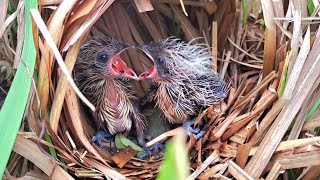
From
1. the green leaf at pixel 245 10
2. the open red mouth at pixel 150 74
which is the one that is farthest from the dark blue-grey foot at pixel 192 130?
the green leaf at pixel 245 10

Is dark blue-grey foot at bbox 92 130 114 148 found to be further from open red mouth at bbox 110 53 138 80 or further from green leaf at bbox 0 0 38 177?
green leaf at bbox 0 0 38 177

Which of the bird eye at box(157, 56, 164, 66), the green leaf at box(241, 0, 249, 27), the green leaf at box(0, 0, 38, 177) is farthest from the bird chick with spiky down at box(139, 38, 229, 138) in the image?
the green leaf at box(0, 0, 38, 177)

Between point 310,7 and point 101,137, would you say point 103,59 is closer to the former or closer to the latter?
point 101,137

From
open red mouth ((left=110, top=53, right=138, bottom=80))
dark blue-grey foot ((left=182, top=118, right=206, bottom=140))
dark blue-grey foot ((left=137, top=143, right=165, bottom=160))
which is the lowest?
dark blue-grey foot ((left=137, top=143, right=165, bottom=160))

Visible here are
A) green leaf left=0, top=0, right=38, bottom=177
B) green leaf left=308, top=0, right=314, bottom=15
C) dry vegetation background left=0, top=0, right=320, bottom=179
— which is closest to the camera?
green leaf left=0, top=0, right=38, bottom=177

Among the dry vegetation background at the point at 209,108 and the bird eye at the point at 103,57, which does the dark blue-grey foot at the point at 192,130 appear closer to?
the dry vegetation background at the point at 209,108

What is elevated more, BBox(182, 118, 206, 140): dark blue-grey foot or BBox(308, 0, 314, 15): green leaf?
BBox(308, 0, 314, 15): green leaf
